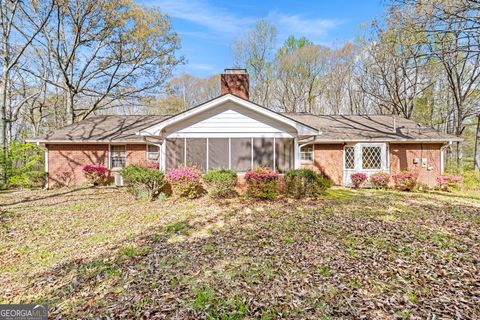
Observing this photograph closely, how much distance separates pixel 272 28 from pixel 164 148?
2035cm

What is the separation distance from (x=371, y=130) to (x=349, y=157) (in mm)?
2380

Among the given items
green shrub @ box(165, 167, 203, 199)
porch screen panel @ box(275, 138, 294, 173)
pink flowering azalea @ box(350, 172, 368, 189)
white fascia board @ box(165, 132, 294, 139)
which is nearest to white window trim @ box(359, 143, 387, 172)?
pink flowering azalea @ box(350, 172, 368, 189)

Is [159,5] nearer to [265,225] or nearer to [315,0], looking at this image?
[315,0]

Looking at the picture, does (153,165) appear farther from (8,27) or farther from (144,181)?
(8,27)

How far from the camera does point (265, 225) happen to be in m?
6.42

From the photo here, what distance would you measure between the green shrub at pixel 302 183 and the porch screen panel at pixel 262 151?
1539 millimetres

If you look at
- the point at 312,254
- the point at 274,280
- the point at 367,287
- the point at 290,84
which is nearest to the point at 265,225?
the point at 312,254

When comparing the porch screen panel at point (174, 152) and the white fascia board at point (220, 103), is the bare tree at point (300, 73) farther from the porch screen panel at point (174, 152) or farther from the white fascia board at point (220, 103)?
the porch screen panel at point (174, 152)

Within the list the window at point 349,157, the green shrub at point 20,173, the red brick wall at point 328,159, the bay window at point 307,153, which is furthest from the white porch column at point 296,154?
the green shrub at point 20,173

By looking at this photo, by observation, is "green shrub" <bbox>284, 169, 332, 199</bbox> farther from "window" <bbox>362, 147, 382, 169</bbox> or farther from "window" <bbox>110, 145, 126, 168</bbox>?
"window" <bbox>110, 145, 126, 168</bbox>

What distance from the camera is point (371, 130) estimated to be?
47.2ft

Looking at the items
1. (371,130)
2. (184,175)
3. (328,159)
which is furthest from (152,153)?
(371,130)

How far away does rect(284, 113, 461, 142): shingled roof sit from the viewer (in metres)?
13.1

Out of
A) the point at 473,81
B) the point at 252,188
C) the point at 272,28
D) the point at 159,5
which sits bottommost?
the point at 252,188
